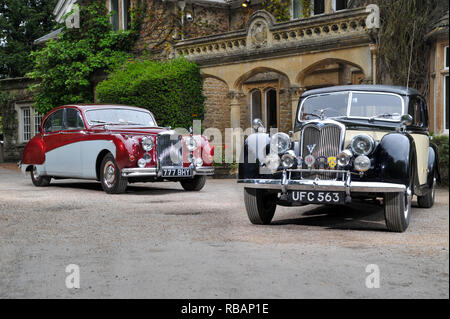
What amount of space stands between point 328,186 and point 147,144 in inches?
207

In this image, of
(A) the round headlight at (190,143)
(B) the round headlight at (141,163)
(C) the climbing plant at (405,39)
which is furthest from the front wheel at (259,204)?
(C) the climbing plant at (405,39)

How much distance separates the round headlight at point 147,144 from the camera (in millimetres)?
11031

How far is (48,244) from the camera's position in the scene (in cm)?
590

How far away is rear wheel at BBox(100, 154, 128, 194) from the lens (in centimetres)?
1110

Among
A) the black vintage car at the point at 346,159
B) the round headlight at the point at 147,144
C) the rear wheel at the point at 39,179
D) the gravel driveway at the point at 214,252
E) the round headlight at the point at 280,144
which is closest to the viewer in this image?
the gravel driveway at the point at 214,252

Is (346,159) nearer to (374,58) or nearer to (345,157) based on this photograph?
(345,157)

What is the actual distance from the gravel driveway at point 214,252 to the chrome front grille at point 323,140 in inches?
35.9

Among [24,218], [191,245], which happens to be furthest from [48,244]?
[24,218]

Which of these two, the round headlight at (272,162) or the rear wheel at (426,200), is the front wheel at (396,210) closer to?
the round headlight at (272,162)

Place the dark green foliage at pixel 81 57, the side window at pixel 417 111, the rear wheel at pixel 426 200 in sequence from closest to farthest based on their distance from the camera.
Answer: the side window at pixel 417 111 < the rear wheel at pixel 426 200 < the dark green foliage at pixel 81 57

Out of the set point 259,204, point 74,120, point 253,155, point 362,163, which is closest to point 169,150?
point 74,120

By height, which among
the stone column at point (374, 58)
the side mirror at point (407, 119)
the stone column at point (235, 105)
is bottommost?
the side mirror at point (407, 119)

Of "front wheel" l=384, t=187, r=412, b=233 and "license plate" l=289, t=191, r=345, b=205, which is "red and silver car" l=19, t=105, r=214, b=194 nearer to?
"license plate" l=289, t=191, r=345, b=205

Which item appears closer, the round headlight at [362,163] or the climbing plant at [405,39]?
the round headlight at [362,163]
